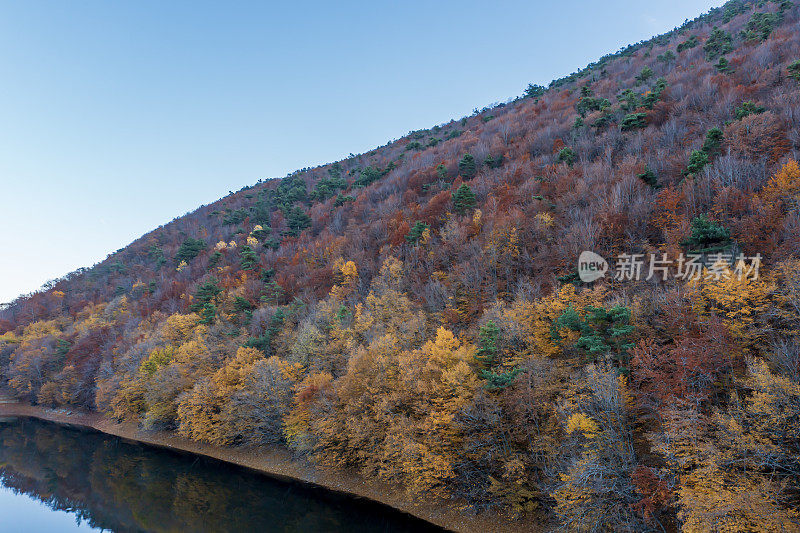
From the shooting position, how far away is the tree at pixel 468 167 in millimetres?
69688

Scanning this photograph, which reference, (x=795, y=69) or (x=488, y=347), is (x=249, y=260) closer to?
(x=488, y=347)

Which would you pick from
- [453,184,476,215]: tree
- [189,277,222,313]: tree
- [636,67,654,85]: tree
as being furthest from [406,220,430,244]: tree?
[636,67,654,85]: tree

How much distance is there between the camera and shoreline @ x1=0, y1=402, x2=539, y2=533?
23.1m

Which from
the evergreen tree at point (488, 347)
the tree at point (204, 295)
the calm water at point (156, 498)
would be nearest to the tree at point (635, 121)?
the evergreen tree at point (488, 347)

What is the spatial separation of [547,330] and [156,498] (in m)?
34.7

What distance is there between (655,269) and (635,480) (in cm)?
1805

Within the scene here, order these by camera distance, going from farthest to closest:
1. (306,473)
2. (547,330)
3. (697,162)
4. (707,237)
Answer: (697,162) < (306,473) < (547,330) < (707,237)

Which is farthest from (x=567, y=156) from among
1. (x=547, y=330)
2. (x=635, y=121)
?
(x=547, y=330)

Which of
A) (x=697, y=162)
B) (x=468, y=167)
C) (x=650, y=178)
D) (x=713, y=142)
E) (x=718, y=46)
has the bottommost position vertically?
(x=650, y=178)

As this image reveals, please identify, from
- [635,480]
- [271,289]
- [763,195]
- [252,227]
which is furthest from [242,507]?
[252,227]

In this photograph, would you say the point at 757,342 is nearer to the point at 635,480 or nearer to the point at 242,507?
the point at 635,480

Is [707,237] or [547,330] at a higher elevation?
[707,237]

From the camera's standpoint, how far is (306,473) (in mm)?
32406

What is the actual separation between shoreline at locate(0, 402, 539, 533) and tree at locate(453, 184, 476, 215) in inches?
1476
